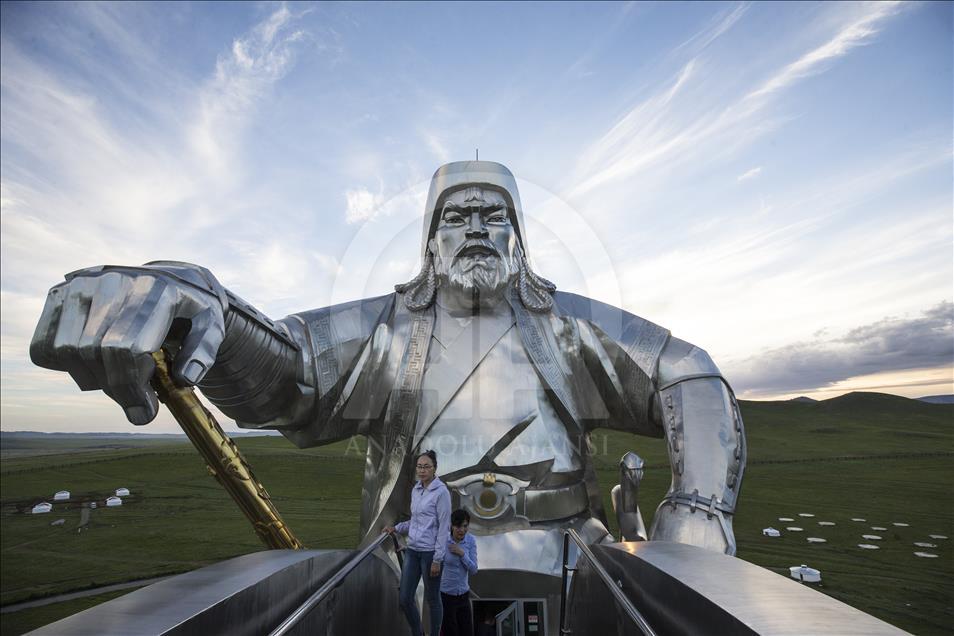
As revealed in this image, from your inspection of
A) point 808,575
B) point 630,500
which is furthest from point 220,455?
point 808,575

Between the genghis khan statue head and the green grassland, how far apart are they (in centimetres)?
126

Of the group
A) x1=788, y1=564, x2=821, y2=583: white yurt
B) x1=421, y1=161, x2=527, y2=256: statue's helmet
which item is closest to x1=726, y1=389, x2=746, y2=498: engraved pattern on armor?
x1=421, y1=161, x2=527, y2=256: statue's helmet

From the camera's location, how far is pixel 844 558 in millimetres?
8117

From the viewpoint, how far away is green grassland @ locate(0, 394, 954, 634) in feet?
23.2

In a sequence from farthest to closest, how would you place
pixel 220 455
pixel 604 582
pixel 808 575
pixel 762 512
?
pixel 762 512 → pixel 808 575 → pixel 220 455 → pixel 604 582

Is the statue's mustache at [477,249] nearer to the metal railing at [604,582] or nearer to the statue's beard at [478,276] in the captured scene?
the statue's beard at [478,276]

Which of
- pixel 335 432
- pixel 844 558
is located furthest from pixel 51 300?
pixel 844 558

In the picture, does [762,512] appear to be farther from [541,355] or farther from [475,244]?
[475,244]

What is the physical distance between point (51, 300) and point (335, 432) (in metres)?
2.06

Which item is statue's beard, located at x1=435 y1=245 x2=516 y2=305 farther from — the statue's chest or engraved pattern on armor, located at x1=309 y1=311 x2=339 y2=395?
engraved pattern on armor, located at x1=309 y1=311 x2=339 y2=395

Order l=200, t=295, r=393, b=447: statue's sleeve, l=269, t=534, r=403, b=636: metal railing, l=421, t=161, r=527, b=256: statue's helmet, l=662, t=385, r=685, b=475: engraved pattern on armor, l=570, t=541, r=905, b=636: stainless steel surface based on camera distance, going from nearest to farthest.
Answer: l=570, t=541, r=905, b=636: stainless steel surface → l=269, t=534, r=403, b=636: metal railing → l=200, t=295, r=393, b=447: statue's sleeve → l=662, t=385, r=685, b=475: engraved pattern on armor → l=421, t=161, r=527, b=256: statue's helmet

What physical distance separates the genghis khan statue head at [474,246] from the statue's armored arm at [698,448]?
3.11 ft

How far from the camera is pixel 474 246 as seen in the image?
375cm

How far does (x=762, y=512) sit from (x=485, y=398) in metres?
10.4
